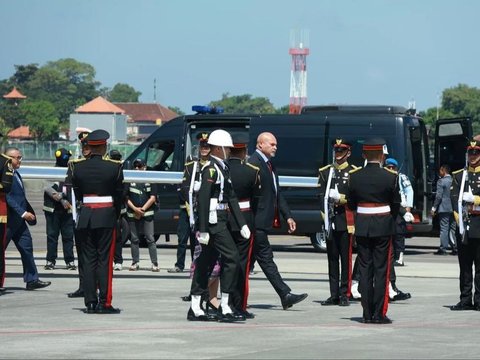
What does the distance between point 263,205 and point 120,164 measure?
1577 mm

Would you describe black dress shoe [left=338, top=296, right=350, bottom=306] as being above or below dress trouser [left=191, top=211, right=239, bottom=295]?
below

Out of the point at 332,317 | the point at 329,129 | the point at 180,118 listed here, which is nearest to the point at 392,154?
the point at 329,129

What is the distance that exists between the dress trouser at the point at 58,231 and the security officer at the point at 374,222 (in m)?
7.55

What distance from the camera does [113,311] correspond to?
14875 mm

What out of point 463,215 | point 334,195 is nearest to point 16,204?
point 334,195

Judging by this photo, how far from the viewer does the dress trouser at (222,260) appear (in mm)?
14042

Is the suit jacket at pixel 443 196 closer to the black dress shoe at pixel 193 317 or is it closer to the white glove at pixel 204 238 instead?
the black dress shoe at pixel 193 317

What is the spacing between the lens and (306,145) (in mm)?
26484

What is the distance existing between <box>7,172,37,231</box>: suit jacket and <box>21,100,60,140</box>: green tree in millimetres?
152408

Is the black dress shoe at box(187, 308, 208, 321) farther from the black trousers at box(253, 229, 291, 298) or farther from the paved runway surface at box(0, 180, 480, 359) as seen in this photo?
the black trousers at box(253, 229, 291, 298)

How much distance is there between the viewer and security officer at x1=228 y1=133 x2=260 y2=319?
14.5m

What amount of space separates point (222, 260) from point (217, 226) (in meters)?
0.39

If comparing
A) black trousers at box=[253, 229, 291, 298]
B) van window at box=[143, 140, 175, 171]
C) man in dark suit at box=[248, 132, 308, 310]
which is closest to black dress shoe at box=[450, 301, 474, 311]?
man in dark suit at box=[248, 132, 308, 310]

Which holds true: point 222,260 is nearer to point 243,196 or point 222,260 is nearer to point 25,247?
point 243,196
